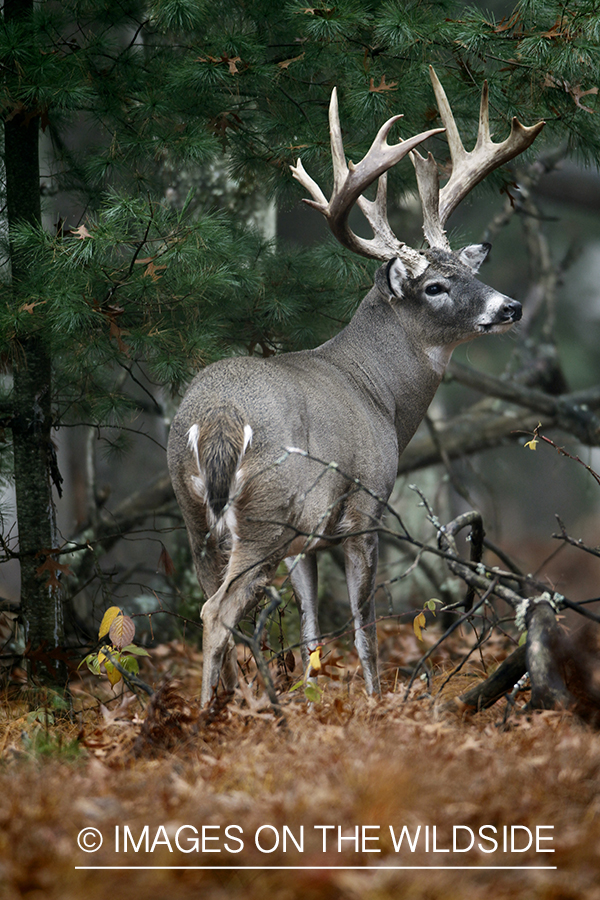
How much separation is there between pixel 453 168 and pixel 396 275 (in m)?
0.80

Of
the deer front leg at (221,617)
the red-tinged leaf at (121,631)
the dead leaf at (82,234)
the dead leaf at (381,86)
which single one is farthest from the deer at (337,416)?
the dead leaf at (82,234)

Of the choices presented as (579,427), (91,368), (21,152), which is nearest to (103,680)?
(91,368)

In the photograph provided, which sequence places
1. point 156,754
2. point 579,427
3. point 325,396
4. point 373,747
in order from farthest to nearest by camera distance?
point 579,427, point 325,396, point 156,754, point 373,747

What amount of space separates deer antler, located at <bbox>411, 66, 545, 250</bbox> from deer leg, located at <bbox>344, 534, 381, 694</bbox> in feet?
6.15

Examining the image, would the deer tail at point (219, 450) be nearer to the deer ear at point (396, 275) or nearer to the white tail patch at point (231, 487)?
the white tail patch at point (231, 487)

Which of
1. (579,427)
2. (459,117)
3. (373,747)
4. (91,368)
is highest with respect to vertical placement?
(459,117)

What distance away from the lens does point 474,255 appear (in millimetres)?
5117

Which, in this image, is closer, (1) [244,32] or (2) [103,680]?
(1) [244,32]

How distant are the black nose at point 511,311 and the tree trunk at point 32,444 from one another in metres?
2.60

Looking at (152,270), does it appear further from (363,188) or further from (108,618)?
(108,618)

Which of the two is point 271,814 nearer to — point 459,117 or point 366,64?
point 366,64

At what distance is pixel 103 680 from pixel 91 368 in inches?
105

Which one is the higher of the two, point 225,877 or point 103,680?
point 103,680

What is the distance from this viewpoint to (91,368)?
186 inches
